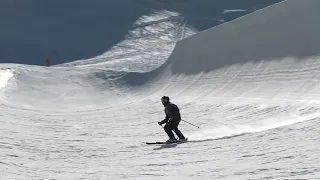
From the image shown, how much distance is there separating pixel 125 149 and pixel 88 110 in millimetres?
7347

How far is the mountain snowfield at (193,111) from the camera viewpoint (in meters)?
6.91

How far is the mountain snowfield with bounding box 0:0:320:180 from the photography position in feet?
22.7

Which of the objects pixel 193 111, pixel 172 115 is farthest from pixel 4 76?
pixel 172 115

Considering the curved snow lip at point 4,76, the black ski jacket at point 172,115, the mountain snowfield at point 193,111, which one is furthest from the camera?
the curved snow lip at point 4,76

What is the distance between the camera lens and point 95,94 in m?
19.8

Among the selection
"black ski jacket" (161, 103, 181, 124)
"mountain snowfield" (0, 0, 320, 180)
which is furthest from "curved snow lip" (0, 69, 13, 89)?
"black ski jacket" (161, 103, 181, 124)

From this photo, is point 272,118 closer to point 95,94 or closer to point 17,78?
point 95,94

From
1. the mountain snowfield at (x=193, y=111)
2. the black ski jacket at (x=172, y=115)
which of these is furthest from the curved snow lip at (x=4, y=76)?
the black ski jacket at (x=172, y=115)

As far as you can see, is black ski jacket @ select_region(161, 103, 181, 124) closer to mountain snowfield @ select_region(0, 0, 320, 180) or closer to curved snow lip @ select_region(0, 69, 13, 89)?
mountain snowfield @ select_region(0, 0, 320, 180)

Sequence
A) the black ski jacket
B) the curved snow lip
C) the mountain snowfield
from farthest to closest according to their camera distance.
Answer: the curved snow lip < the black ski jacket < the mountain snowfield

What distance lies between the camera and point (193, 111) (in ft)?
46.1

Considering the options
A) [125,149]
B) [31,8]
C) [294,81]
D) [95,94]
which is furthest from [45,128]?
[31,8]

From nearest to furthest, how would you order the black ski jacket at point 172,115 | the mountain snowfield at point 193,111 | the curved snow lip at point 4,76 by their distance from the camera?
the mountain snowfield at point 193,111
the black ski jacket at point 172,115
the curved snow lip at point 4,76

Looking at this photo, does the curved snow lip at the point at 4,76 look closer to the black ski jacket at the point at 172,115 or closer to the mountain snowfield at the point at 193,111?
the mountain snowfield at the point at 193,111
